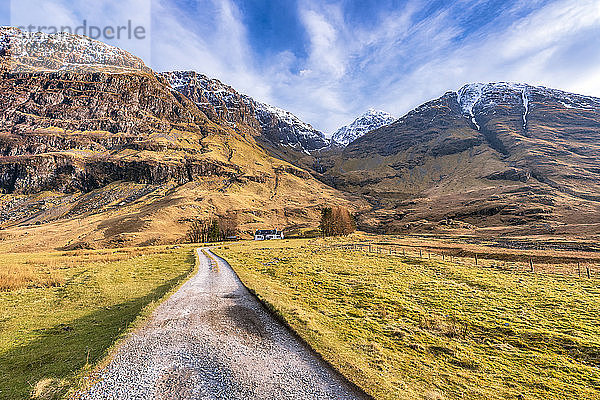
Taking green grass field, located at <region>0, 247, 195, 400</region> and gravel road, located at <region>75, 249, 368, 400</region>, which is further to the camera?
green grass field, located at <region>0, 247, 195, 400</region>

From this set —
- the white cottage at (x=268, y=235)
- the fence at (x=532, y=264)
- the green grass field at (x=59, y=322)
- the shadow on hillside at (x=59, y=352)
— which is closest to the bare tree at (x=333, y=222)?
the white cottage at (x=268, y=235)

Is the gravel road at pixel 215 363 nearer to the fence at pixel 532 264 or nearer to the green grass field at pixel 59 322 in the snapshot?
the green grass field at pixel 59 322

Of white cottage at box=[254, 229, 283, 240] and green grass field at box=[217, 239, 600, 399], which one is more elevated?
green grass field at box=[217, 239, 600, 399]

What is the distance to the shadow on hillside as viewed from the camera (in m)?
8.91

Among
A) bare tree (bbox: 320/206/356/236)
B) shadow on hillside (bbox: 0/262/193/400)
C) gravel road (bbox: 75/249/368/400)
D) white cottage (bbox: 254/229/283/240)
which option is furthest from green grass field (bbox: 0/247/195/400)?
white cottage (bbox: 254/229/283/240)

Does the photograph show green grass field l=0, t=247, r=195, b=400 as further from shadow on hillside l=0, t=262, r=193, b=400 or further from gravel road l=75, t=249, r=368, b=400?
gravel road l=75, t=249, r=368, b=400

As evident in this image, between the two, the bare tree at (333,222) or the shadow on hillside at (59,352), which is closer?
the shadow on hillside at (59,352)

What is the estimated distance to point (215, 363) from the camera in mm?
9531

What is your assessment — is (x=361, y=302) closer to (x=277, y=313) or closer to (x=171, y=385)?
(x=277, y=313)

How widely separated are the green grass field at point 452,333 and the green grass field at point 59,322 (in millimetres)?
8401

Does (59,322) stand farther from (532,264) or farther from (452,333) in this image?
(532,264)

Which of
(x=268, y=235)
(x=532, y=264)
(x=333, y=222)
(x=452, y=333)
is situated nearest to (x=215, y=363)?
(x=452, y=333)

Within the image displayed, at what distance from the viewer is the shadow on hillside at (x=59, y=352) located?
891cm

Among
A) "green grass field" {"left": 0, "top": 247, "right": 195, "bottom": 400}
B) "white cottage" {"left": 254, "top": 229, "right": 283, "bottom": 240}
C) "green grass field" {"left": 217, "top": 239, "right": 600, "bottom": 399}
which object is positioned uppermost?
"green grass field" {"left": 0, "top": 247, "right": 195, "bottom": 400}
